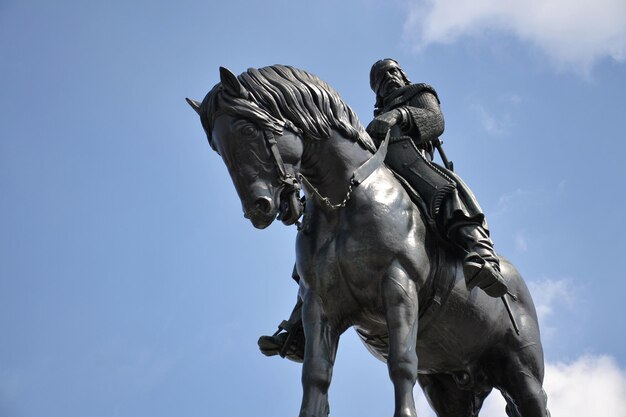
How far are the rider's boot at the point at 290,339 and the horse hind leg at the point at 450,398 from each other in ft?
5.31

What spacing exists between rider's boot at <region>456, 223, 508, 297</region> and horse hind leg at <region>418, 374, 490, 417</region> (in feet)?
5.45

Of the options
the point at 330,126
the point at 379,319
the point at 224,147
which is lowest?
the point at 379,319

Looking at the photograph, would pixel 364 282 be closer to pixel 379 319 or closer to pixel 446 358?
pixel 379 319

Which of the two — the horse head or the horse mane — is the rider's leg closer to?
the horse mane

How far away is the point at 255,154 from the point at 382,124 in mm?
1854

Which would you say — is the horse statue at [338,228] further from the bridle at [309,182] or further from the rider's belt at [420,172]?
the rider's belt at [420,172]

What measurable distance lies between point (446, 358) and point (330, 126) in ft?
8.11

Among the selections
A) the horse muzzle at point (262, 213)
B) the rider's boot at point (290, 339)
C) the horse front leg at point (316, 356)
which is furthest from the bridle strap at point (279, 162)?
the rider's boot at point (290, 339)

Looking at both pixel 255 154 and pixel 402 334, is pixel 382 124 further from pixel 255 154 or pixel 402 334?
pixel 402 334

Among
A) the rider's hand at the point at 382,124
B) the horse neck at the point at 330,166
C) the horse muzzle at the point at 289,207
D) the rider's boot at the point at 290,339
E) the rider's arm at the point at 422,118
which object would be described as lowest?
the rider's boot at the point at 290,339

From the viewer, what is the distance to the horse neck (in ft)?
29.2

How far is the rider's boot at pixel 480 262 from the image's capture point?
28.8ft

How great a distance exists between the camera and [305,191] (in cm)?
903

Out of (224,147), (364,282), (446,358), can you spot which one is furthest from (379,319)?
(224,147)
